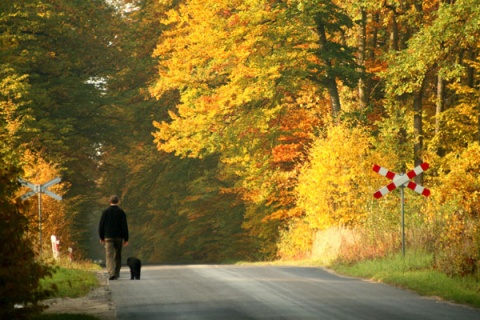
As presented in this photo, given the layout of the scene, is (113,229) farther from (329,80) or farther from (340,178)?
(329,80)

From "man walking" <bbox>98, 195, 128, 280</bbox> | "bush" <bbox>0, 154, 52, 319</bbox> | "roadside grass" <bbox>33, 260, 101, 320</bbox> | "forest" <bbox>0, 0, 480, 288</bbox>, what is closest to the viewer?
"bush" <bbox>0, 154, 52, 319</bbox>

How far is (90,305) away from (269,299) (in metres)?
2.98

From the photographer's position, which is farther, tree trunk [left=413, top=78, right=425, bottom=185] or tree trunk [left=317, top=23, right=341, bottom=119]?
tree trunk [left=317, top=23, right=341, bottom=119]

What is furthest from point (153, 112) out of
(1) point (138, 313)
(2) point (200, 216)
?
(1) point (138, 313)

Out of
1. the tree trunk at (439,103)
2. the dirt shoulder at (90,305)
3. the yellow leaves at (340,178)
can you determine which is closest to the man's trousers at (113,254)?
the dirt shoulder at (90,305)

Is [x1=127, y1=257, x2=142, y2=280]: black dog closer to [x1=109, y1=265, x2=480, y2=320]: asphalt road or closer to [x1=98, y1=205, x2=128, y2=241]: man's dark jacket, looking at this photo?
[x1=109, y1=265, x2=480, y2=320]: asphalt road

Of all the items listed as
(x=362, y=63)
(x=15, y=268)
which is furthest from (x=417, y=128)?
(x=15, y=268)

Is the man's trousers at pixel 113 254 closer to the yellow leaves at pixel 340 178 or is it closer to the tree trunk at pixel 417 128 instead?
the yellow leaves at pixel 340 178

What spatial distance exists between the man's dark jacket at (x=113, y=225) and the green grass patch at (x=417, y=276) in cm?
557

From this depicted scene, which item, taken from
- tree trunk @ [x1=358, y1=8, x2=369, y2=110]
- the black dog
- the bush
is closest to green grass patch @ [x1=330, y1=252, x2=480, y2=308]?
the black dog

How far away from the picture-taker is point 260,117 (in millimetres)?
42844

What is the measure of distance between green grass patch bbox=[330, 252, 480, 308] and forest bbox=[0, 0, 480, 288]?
500 millimetres

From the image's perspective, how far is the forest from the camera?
36.3 meters

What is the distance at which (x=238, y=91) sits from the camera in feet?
139
